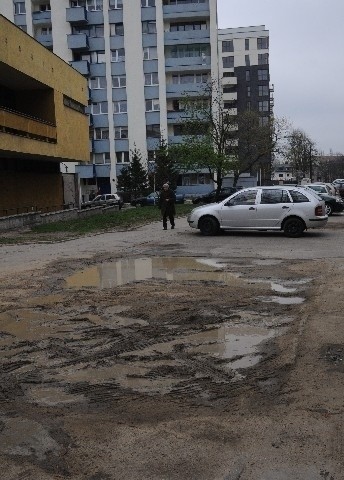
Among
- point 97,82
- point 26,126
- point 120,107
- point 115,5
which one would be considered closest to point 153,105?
point 120,107

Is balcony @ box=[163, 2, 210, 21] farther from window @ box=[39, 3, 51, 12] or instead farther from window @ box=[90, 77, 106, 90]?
window @ box=[39, 3, 51, 12]

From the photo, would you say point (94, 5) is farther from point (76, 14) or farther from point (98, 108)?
point (98, 108)

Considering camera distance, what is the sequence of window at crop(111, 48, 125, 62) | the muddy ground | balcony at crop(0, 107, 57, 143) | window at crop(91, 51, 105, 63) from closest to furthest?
the muddy ground, balcony at crop(0, 107, 57, 143), window at crop(111, 48, 125, 62), window at crop(91, 51, 105, 63)

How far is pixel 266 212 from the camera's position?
17141 mm

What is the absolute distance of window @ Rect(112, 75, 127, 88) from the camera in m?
63.0

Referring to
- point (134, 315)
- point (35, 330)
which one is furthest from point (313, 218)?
point (35, 330)

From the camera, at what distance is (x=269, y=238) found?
55.1 feet

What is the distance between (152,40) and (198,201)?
25.1 meters

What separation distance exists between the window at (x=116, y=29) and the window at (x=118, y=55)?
176 cm

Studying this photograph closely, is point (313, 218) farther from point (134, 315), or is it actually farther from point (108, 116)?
point (108, 116)

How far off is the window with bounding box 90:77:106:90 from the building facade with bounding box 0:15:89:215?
1122 inches

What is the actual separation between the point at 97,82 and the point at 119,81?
2.68 meters

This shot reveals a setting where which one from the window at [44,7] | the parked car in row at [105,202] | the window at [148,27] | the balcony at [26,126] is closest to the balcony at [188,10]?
the window at [148,27]

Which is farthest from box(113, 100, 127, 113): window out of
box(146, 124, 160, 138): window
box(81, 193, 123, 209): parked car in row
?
box(81, 193, 123, 209): parked car in row
